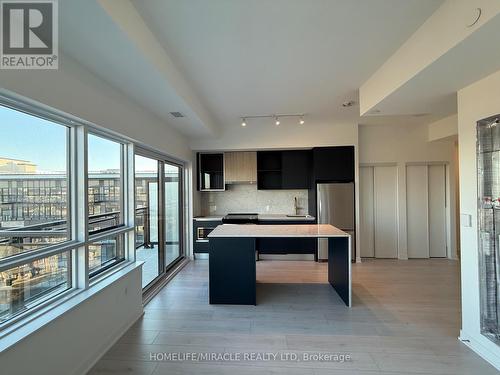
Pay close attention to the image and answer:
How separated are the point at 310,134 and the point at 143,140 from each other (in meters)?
3.25

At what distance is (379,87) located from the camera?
104 inches

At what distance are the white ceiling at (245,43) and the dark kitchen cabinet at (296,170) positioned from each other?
213 centimetres

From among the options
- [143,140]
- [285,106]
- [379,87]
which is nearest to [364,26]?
[379,87]

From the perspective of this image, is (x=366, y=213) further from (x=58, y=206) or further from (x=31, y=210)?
A: (x=31, y=210)

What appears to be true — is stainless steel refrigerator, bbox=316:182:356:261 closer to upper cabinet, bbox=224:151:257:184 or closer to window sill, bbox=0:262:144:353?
upper cabinet, bbox=224:151:257:184

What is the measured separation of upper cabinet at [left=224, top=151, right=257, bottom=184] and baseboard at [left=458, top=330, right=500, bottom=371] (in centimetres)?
390

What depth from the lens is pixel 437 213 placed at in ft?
16.6

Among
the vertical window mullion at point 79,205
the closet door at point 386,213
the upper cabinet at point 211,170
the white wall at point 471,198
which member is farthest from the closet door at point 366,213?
the vertical window mullion at point 79,205

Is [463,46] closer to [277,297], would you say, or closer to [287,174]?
[277,297]

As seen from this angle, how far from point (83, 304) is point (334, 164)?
4447mm

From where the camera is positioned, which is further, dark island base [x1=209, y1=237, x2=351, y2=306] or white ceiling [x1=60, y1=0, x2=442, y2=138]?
dark island base [x1=209, y1=237, x2=351, y2=306]

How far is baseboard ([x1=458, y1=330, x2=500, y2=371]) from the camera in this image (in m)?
2.00

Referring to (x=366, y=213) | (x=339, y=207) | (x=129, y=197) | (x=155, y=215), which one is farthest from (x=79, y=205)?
(x=366, y=213)

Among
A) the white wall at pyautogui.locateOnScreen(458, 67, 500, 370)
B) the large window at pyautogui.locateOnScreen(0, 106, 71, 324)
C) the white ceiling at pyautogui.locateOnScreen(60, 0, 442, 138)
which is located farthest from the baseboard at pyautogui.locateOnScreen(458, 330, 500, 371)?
the large window at pyautogui.locateOnScreen(0, 106, 71, 324)
